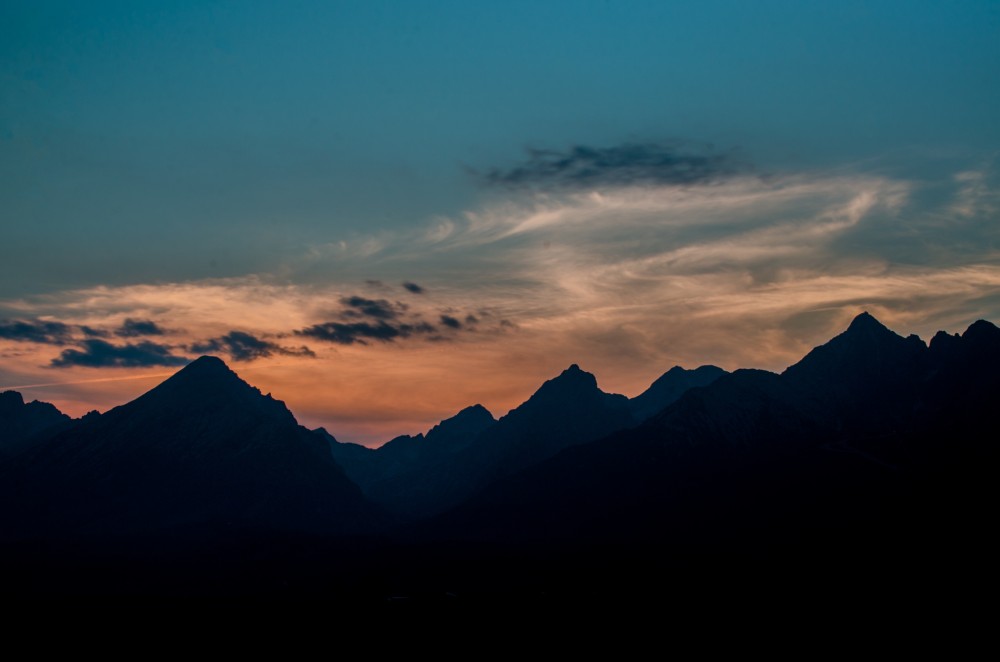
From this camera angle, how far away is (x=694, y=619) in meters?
170

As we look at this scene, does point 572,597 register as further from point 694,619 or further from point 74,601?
point 74,601

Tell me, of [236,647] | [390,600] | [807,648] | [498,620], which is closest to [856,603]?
[807,648]

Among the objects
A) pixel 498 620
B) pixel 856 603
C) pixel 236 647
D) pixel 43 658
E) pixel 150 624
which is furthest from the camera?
pixel 856 603

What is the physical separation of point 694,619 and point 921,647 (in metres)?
44.6

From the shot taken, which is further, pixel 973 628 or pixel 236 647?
pixel 973 628

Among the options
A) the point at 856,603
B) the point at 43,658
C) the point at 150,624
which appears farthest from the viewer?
the point at 856,603

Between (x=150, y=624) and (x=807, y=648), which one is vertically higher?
(x=150, y=624)

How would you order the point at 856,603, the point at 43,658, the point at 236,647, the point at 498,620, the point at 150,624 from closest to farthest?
the point at 43,658 < the point at 236,647 < the point at 150,624 < the point at 498,620 < the point at 856,603

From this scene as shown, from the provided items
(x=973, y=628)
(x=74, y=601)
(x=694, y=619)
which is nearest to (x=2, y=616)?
(x=74, y=601)

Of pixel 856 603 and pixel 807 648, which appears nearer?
pixel 807 648

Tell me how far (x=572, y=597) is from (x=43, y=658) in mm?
117790

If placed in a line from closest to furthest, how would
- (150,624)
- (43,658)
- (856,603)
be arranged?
(43,658), (150,624), (856,603)

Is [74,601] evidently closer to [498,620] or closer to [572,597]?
[498,620]

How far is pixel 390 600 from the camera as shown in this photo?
195 meters
